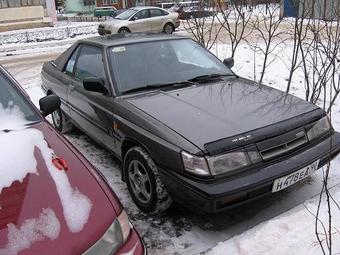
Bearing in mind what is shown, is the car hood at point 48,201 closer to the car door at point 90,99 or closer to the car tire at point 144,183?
the car tire at point 144,183

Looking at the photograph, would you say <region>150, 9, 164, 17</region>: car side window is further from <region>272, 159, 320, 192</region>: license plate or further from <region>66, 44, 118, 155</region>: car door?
<region>272, 159, 320, 192</region>: license plate

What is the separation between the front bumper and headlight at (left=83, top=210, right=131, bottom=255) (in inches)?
29.2

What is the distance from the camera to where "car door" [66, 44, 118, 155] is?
3.71 meters

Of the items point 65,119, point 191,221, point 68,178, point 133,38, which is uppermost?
point 133,38

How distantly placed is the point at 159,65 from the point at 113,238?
7.79 ft

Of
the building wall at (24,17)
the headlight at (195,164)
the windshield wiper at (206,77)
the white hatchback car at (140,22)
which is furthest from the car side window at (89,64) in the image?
the building wall at (24,17)

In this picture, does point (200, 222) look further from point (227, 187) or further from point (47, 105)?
point (47, 105)

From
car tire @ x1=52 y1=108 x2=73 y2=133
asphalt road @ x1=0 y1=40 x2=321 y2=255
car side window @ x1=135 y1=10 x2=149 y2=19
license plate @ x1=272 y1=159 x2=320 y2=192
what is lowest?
asphalt road @ x1=0 y1=40 x2=321 y2=255

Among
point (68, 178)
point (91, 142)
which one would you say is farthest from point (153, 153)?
point (91, 142)

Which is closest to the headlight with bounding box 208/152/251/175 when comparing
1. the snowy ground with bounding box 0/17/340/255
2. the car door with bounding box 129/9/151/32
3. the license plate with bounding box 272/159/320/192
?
the license plate with bounding box 272/159/320/192

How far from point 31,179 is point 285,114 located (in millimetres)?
2112

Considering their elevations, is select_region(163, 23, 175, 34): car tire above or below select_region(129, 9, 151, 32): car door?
below

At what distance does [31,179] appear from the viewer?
6.84 ft

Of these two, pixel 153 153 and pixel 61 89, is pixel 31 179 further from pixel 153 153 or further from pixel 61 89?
pixel 61 89
